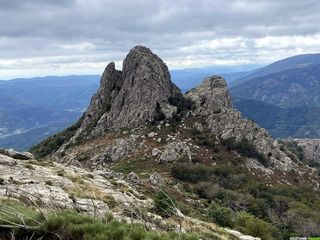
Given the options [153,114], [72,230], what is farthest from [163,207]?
[153,114]

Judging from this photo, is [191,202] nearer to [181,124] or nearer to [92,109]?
[181,124]

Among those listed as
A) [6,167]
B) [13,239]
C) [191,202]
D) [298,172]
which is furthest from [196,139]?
[13,239]

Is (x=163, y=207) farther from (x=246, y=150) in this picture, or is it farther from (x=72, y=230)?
(x=246, y=150)

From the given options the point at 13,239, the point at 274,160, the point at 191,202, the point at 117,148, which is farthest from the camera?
the point at 274,160

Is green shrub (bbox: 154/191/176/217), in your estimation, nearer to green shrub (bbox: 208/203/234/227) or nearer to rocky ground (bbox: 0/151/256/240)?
rocky ground (bbox: 0/151/256/240)

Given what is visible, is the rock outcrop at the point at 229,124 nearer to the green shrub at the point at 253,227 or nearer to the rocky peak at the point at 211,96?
the rocky peak at the point at 211,96

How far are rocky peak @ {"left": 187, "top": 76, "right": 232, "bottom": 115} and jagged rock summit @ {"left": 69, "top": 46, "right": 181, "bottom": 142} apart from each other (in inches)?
240

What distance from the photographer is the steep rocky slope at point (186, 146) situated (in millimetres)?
76438

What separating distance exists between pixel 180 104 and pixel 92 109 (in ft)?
74.3

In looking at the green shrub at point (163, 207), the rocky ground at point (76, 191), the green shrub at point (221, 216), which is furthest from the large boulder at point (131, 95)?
the green shrub at point (163, 207)

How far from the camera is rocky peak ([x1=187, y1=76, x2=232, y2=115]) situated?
4264 inches

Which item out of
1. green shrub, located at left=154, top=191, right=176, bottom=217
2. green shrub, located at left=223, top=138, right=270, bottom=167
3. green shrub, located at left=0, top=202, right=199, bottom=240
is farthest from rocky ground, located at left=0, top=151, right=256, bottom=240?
green shrub, located at left=223, top=138, right=270, bottom=167

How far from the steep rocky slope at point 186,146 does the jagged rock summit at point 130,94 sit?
0.24 meters

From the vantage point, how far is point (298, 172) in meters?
101
